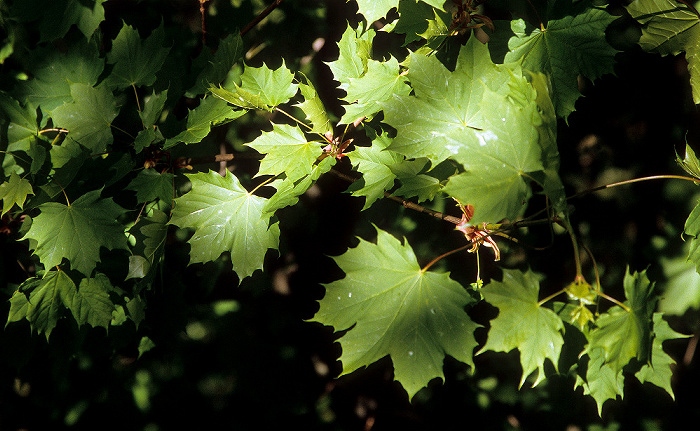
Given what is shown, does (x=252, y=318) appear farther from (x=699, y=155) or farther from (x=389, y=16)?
(x=699, y=155)

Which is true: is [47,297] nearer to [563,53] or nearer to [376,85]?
[376,85]

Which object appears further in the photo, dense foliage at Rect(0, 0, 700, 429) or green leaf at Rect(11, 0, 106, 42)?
green leaf at Rect(11, 0, 106, 42)

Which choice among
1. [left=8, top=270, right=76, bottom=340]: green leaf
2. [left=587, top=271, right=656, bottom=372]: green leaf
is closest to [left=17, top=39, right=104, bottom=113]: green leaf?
[left=8, top=270, right=76, bottom=340]: green leaf

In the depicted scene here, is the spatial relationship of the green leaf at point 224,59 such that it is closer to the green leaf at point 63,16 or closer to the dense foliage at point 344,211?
the dense foliage at point 344,211

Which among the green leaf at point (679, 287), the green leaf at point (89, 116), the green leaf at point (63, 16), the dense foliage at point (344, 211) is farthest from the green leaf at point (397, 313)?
the green leaf at point (679, 287)

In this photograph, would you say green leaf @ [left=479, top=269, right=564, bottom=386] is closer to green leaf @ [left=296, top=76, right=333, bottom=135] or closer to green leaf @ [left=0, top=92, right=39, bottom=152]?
green leaf @ [left=296, top=76, right=333, bottom=135]

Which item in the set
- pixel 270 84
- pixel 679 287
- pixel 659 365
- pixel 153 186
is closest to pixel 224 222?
pixel 153 186

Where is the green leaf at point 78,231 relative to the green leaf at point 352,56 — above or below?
below

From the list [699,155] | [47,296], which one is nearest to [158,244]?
[47,296]
